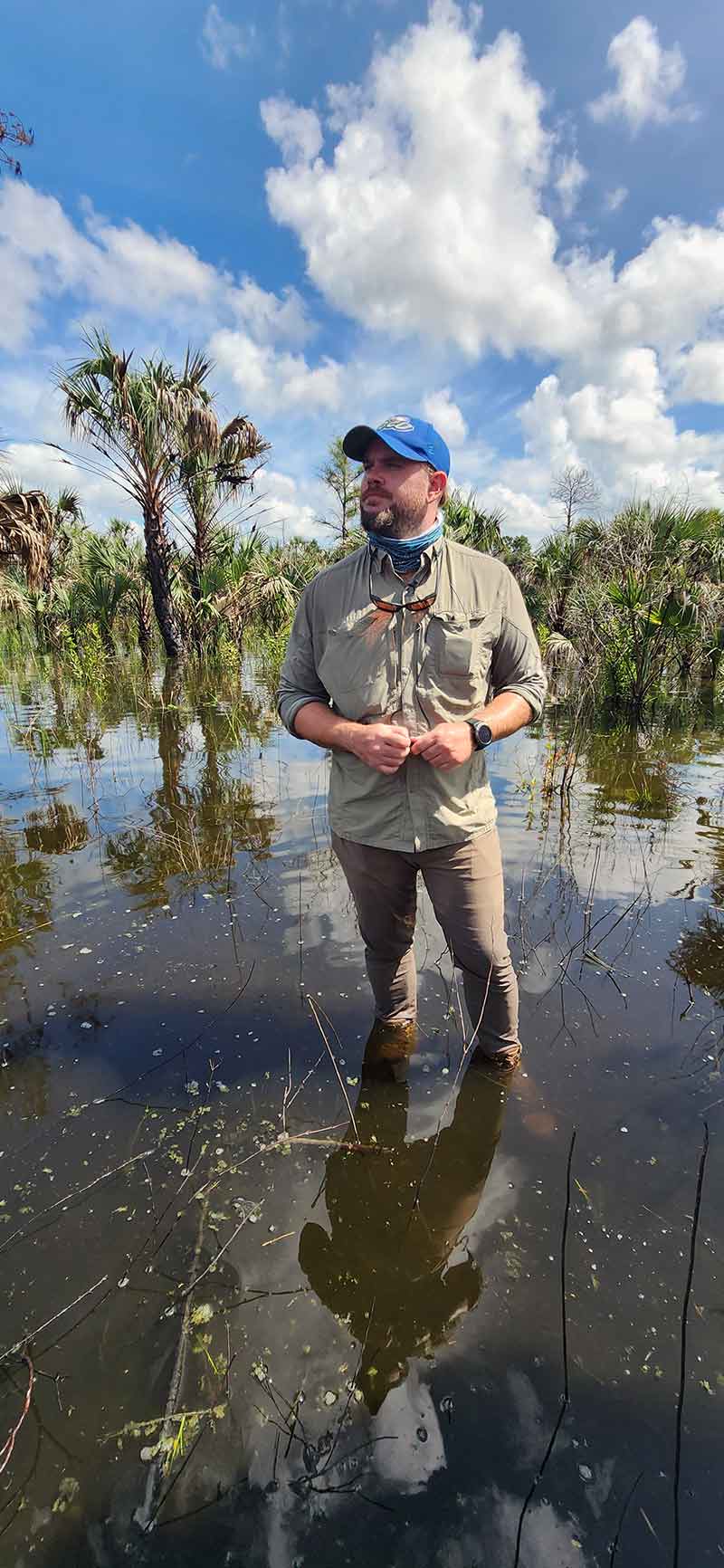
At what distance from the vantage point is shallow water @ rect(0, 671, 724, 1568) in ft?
4.47

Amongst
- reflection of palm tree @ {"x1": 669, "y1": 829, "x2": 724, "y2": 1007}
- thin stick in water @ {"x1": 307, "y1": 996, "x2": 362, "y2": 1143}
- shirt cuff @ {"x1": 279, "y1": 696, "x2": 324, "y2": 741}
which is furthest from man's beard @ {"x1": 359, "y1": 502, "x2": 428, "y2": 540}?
reflection of palm tree @ {"x1": 669, "y1": 829, "x2": 724, "y2": 1007}

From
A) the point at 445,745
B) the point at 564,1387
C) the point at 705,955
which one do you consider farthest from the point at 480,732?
the point at 705,955

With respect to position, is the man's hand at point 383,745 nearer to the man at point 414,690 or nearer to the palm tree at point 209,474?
the man at point 414,690

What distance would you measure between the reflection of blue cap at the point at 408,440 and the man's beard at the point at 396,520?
140 millimetres

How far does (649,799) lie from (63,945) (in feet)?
17.3

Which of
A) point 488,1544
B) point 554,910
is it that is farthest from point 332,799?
point 554,910

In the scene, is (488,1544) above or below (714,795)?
below

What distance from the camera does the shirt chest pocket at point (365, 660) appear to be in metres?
2.08

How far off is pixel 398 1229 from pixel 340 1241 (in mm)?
186

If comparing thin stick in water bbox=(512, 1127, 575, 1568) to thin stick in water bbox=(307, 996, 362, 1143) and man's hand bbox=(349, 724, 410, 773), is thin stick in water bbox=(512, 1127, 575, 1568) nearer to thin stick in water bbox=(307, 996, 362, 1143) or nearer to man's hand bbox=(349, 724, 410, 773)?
thin stick in water bbox=(307, 996, 362, 1143)

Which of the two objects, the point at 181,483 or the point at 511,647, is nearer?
the point at 511,647

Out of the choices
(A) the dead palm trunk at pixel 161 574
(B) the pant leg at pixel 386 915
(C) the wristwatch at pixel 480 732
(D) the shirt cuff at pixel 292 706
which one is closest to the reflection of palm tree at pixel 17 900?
(B) the pant leg at pixel 386 915

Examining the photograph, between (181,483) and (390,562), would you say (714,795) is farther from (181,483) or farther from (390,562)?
(181,483)

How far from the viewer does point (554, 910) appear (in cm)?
393
